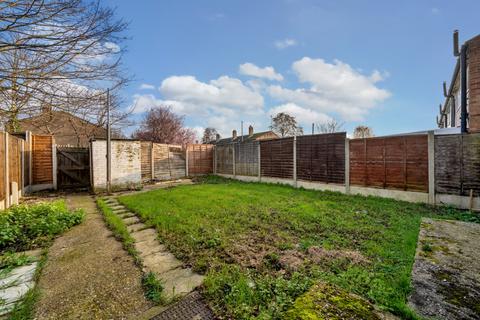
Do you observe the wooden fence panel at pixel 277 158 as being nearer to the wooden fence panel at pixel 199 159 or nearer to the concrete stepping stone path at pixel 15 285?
the wooden fence panel at pixel 199 159

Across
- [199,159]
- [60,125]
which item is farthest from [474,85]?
[60,125]

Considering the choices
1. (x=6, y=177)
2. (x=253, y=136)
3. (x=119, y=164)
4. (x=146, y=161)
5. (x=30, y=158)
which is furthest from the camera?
(x=253, y=136)

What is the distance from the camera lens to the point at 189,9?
5.92 metres

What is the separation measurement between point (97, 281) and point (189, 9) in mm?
6804

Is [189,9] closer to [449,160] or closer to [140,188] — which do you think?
[140,188]

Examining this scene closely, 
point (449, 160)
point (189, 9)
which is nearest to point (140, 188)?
point (189, 9)

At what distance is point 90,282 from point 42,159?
9.23 metres

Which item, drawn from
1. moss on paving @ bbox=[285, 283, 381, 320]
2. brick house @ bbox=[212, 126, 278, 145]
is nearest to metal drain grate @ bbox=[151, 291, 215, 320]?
moss on paving @ bbox=[285, 283, 381, 320]

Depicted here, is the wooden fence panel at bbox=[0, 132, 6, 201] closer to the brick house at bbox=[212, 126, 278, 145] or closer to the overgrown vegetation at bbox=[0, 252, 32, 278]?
the overgrown vegetation at bbox=[0, 252, 32, 278]

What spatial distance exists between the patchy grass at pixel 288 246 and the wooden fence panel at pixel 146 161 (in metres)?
5.49

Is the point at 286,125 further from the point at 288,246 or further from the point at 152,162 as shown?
the point at 288,246

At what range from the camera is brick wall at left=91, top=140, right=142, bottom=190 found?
8484mm

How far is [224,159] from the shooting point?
1334 centimetres

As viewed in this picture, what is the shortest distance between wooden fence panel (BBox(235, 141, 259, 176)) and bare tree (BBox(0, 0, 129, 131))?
8.12 meters
